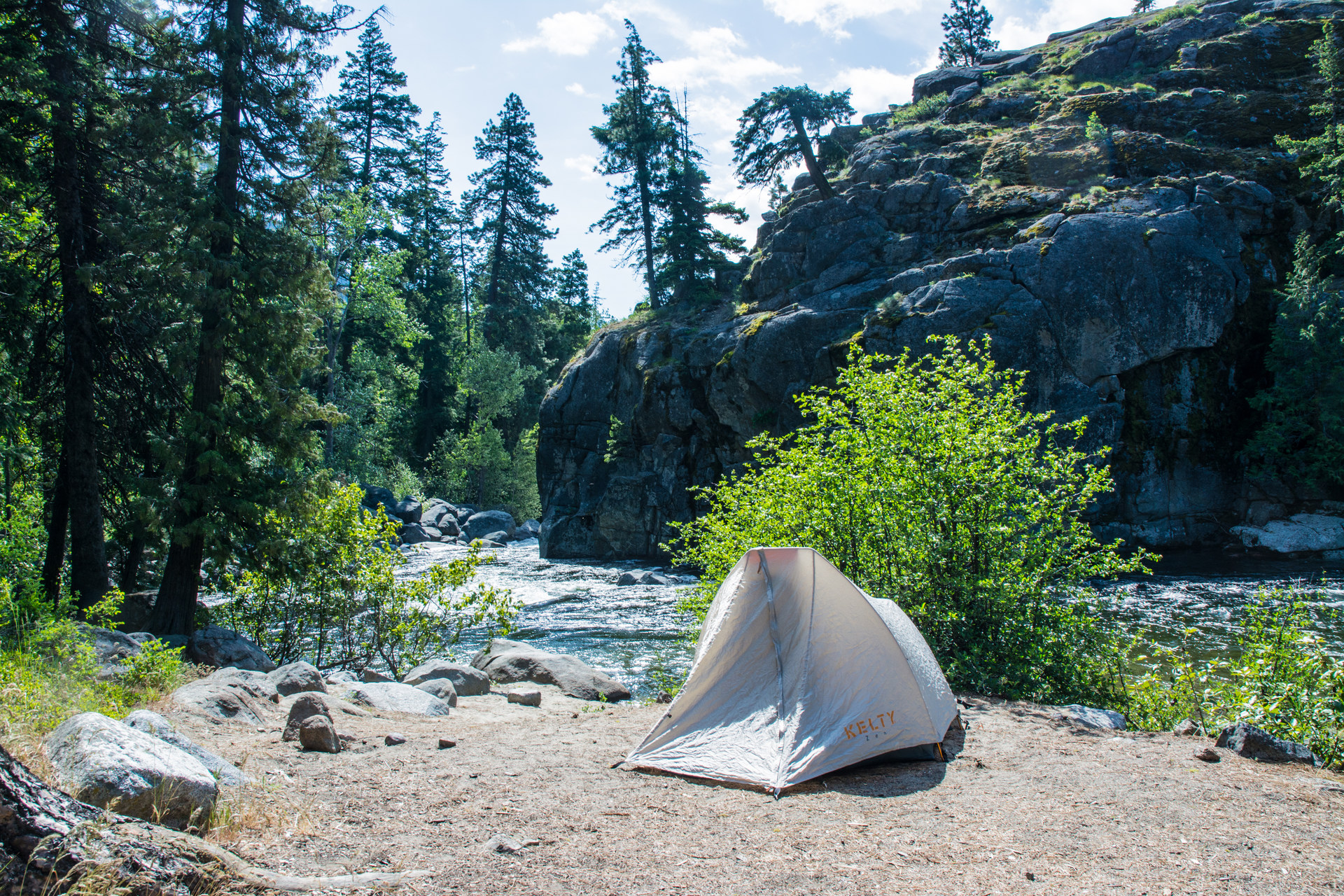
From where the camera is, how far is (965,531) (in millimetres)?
8750

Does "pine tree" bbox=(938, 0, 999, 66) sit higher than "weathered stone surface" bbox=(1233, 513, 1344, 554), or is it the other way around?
"pine tree" bbox=(938, 0, 999, 66)

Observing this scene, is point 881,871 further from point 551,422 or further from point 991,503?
point 551,422

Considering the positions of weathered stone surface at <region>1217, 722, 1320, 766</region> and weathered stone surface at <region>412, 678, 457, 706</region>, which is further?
weathered stone surface at <region>412, 678, 457, 706</region>

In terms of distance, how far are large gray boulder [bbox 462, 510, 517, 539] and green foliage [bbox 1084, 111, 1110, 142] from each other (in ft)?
106

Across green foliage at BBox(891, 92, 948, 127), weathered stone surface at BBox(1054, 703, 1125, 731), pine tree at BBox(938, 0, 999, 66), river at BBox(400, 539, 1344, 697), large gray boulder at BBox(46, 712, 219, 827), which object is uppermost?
pine tree at BBox(938, 0, 999, 66)

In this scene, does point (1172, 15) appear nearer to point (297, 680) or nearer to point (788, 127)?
point (788, 127)

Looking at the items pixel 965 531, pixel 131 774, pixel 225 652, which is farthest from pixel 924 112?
pixel 131 774

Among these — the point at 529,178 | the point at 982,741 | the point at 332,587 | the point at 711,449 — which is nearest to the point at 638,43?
the point at 529,178

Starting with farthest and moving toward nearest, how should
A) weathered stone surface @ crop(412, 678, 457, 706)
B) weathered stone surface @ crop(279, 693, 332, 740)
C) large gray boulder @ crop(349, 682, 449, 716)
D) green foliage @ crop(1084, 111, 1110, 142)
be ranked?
green foliage @ crop(1084, 111, 1110, 142) → weathered stone surface @ crop(412, 678, 457, 706) → large gray boulder @ crop(349, 682, 449, 716) → weathered stone surface @ crop(279, 693, 332, 740)

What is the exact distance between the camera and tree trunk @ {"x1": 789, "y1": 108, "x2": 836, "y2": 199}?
32.0 m

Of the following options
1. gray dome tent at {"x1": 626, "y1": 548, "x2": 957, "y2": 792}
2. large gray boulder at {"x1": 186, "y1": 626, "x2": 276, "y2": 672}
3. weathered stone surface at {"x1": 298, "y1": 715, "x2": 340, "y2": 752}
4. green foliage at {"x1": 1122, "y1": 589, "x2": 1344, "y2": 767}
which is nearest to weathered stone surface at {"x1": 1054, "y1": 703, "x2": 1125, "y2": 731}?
green foliage at {"x1": 1122, "y1": 589, "x2": 1344, "y2": 767}

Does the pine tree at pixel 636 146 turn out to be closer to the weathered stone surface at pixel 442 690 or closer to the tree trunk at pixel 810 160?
the tree trunk at pixel 810 160

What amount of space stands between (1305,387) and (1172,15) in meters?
21.9

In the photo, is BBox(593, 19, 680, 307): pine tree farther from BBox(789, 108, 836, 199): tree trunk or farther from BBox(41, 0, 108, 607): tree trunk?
BBox(41, 0, 108, 607): tree trunk
